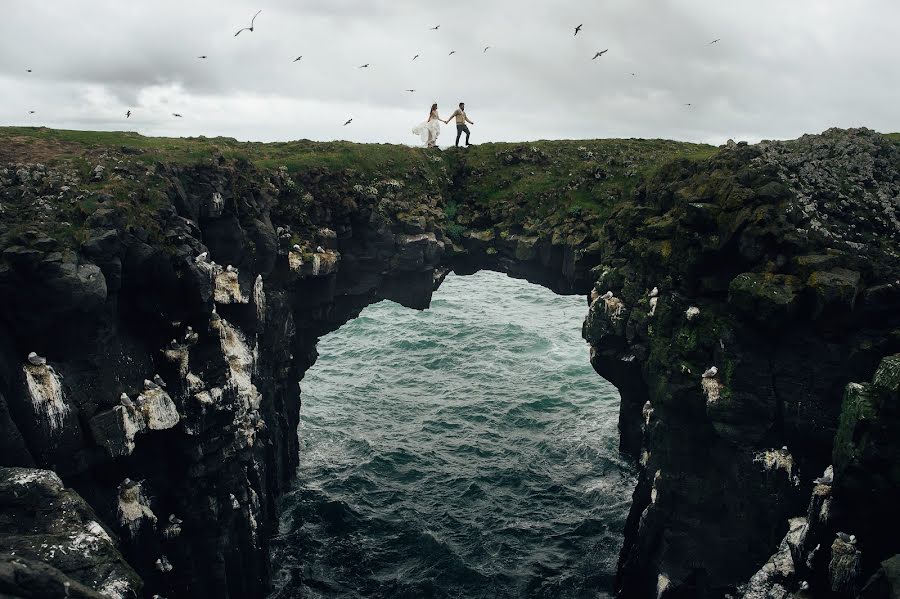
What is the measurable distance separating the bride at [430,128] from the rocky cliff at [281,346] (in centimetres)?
1367

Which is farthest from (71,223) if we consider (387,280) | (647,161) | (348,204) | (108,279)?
(647,161)

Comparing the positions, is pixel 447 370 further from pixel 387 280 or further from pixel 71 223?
pixel 71 223

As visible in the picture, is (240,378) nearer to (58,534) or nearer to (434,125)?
(58,534)

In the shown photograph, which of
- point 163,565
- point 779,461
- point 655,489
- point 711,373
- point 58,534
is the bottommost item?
point 163,565

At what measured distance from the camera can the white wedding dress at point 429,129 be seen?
51906mm

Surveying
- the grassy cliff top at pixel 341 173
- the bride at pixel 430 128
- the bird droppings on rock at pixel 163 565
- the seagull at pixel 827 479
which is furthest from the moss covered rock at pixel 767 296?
the bride at pixel 430 128

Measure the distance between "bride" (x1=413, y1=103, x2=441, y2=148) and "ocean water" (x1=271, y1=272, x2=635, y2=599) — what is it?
828 inches

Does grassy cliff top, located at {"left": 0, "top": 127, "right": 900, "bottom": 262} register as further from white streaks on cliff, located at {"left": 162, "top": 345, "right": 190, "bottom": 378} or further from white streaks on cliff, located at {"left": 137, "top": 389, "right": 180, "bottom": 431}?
white streaks on cliff, located at {"left": 137, "top": 389, "right": 180, "bottom": 431}

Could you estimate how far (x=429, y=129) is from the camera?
5228 centimetres

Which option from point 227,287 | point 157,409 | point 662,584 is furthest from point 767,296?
point 157,409

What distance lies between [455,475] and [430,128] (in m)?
26.1

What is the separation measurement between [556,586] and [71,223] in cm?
2792

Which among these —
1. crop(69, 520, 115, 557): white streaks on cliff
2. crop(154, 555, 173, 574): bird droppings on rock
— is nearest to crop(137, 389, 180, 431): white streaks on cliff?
crop(154, 555, 173, 574): bird droppings on rock

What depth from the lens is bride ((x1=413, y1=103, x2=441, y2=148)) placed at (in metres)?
51.6
